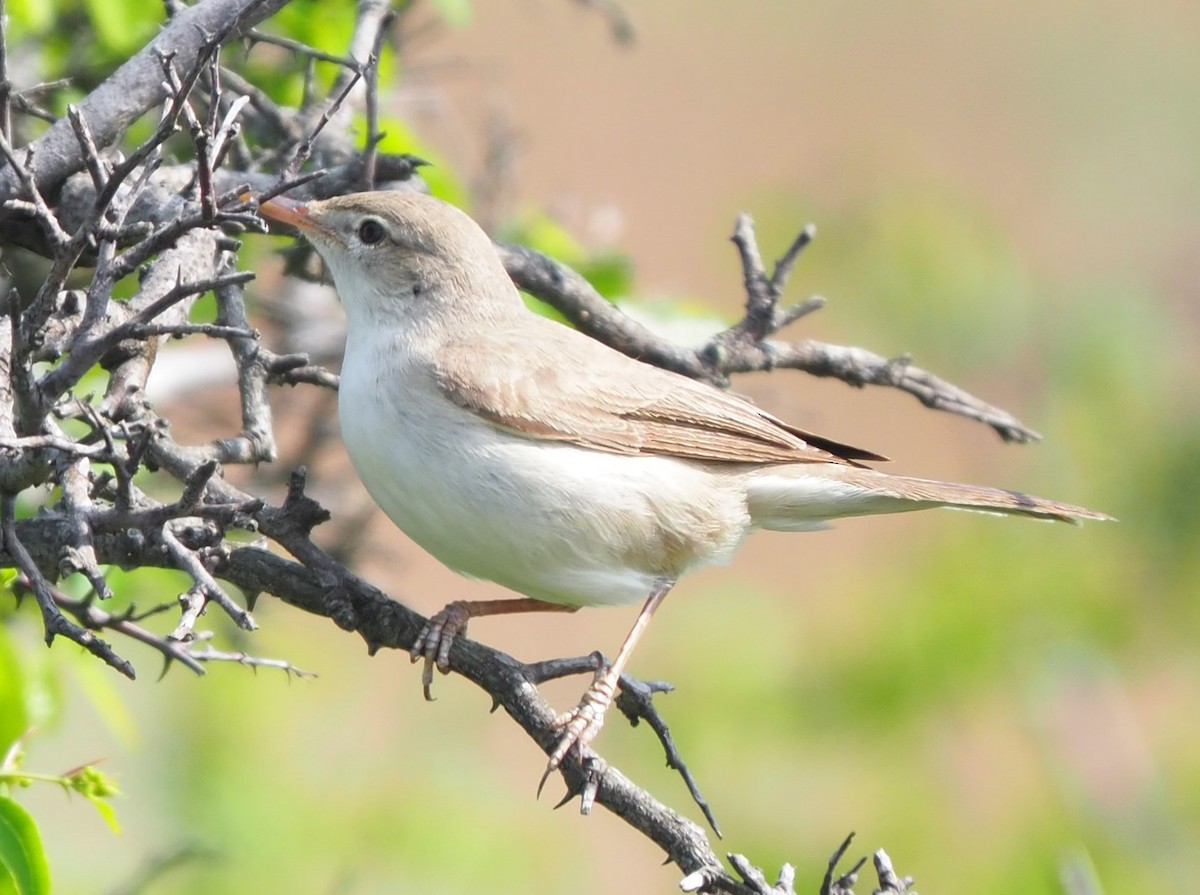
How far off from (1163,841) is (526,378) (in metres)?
2.58

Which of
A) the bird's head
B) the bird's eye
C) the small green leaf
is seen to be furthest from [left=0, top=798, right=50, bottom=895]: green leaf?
the bird's eye

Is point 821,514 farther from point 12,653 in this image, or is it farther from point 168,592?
point 12,653

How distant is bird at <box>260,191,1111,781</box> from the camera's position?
3105mm

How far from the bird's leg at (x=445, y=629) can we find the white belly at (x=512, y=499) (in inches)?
4.0

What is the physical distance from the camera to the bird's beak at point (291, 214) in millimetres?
3479

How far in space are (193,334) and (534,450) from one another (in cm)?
100

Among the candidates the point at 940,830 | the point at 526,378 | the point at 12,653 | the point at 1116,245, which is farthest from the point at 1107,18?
the point at 12,653

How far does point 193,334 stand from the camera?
2.45 metres

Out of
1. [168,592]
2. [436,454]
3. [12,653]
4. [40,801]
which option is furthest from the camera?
[40,801]

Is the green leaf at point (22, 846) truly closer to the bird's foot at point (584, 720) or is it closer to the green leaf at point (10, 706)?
the green leaf at point (10, 706)

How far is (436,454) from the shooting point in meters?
3.12

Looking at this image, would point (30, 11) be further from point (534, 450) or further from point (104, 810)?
point (104, 810)

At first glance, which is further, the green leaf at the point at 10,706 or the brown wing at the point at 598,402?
the brown wing at the point at 598,402

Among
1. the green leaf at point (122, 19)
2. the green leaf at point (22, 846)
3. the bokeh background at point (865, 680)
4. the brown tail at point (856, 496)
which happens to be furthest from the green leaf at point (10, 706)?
the brown tail at point (856, 496)
